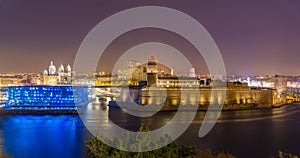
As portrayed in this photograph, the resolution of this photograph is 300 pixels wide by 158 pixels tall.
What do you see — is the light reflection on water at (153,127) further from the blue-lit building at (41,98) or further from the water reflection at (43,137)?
the blue-lit building at (41,98)

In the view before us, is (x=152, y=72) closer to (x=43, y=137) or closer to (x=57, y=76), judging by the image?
(x=43, y=137)

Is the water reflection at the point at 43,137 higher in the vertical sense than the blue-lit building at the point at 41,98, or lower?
lower

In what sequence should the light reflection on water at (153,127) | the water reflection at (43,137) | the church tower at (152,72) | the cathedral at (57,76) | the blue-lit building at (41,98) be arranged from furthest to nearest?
1. the cathedral at (57,76)
2. the church tower at (152,72)
3. the blue-lit building at (41,98)
4. the light reflection on water at (153,127)
5. the water reflection at (43,137)

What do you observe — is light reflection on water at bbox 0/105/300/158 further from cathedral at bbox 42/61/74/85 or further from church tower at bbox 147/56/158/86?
cathedral at bbox 42/61/74/85

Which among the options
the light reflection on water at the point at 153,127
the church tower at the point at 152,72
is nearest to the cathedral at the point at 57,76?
the church tower at the point at 152,72

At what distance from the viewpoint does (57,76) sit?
27.5 meters

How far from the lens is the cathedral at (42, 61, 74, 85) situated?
26.9 metres

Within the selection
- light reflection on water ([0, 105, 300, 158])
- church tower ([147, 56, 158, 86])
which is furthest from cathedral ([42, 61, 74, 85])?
light reflection on water ([0, 105, 300, 158])

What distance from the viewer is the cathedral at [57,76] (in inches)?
1058

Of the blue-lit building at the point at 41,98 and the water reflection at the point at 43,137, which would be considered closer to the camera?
the water reflection at the point at 43,137

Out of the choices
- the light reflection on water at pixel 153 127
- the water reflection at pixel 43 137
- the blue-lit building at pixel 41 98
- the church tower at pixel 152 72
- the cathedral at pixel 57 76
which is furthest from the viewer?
the cathedral at pixel 57 76

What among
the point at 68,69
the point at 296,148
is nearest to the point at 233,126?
the point at 296,148

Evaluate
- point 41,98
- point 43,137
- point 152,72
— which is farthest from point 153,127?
point 152,72

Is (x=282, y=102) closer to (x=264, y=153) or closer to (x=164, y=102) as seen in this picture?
(x=164, y=102)
